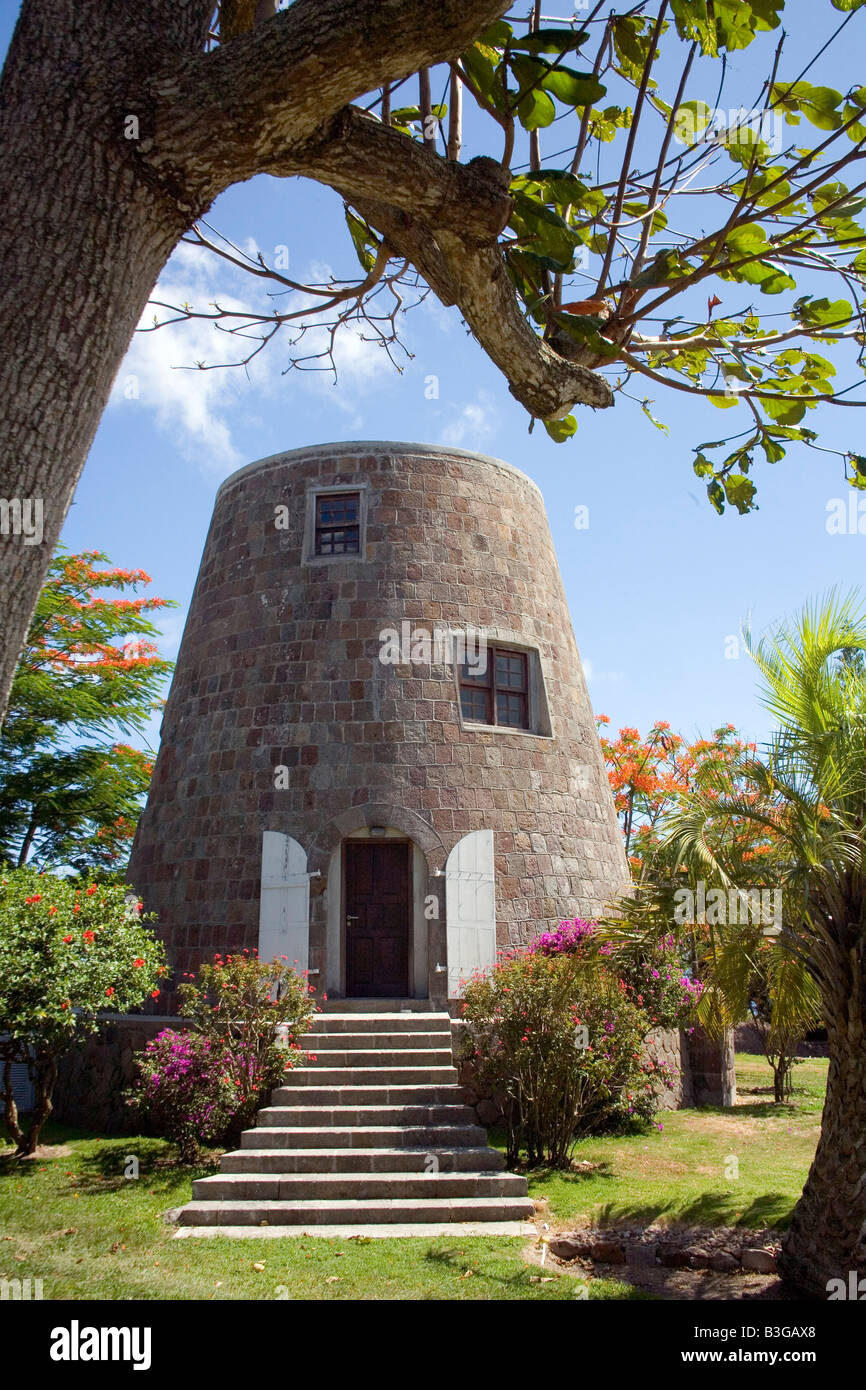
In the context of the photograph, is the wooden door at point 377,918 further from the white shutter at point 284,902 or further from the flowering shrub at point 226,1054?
the flowering shrub at point 226,1054

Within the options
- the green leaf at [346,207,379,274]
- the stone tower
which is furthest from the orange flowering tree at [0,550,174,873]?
the green leaf at [346,207,379,274]

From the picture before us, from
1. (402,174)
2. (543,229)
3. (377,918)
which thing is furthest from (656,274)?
(377,918)

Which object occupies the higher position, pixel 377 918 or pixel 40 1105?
pixel 377 918

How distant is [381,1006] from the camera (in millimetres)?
12906

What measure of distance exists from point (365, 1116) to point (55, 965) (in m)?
3.59

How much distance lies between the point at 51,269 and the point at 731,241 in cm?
430

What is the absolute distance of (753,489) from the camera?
7.05m

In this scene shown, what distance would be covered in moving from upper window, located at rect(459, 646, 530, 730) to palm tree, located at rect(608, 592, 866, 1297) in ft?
22.7

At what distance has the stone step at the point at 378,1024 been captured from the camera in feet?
40.1

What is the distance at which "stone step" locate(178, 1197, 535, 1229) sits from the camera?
8.91 meters

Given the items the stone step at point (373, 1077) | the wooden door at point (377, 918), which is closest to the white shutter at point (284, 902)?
the wooden door at point (377, 918)

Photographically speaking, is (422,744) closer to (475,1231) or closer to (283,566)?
(283,566)

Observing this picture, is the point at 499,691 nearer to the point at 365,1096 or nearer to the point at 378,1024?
the point at 378,1024
